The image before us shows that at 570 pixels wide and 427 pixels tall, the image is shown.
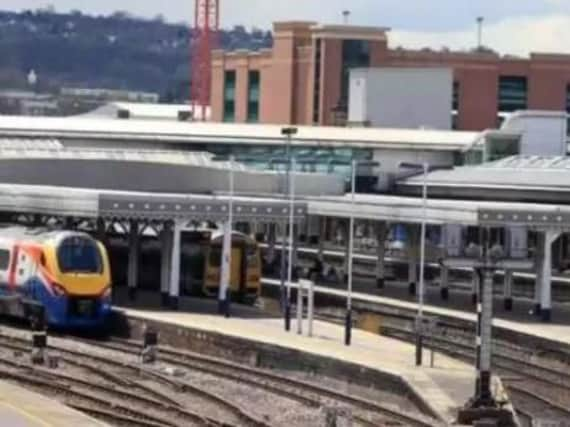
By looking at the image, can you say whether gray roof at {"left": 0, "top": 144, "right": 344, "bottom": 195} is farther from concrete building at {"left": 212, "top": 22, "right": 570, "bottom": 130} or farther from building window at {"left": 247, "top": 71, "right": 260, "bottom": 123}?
building window at {"left": 247, "top": 71, "right": 260, "bottom": 123}

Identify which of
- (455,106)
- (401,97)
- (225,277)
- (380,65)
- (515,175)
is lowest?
(225,277)

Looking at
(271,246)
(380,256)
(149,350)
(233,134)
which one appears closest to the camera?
(149,350)

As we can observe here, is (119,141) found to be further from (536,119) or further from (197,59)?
(197,59)

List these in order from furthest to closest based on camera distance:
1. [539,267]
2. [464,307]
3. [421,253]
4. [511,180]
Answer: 1. [511,180]
2. [464,307]
3. [539,267]
4. [421,253]

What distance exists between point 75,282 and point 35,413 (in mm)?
17383

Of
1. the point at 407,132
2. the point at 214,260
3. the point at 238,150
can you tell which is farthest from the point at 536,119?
the point at 214,260

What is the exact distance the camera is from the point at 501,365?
40031 millimetres

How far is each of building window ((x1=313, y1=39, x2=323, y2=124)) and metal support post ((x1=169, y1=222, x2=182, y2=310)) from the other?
190ft

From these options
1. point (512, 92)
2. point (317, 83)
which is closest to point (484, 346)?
point (317, 83)

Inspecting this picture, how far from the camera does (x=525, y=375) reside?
38.3m

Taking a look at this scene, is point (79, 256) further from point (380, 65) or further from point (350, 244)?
point (380, 65)

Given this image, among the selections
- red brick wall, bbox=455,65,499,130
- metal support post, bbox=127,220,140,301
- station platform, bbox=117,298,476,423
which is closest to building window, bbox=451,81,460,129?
red brick wall, bbox=455,65,499,130

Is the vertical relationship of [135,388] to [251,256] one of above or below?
below

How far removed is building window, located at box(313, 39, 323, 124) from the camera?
350ft
